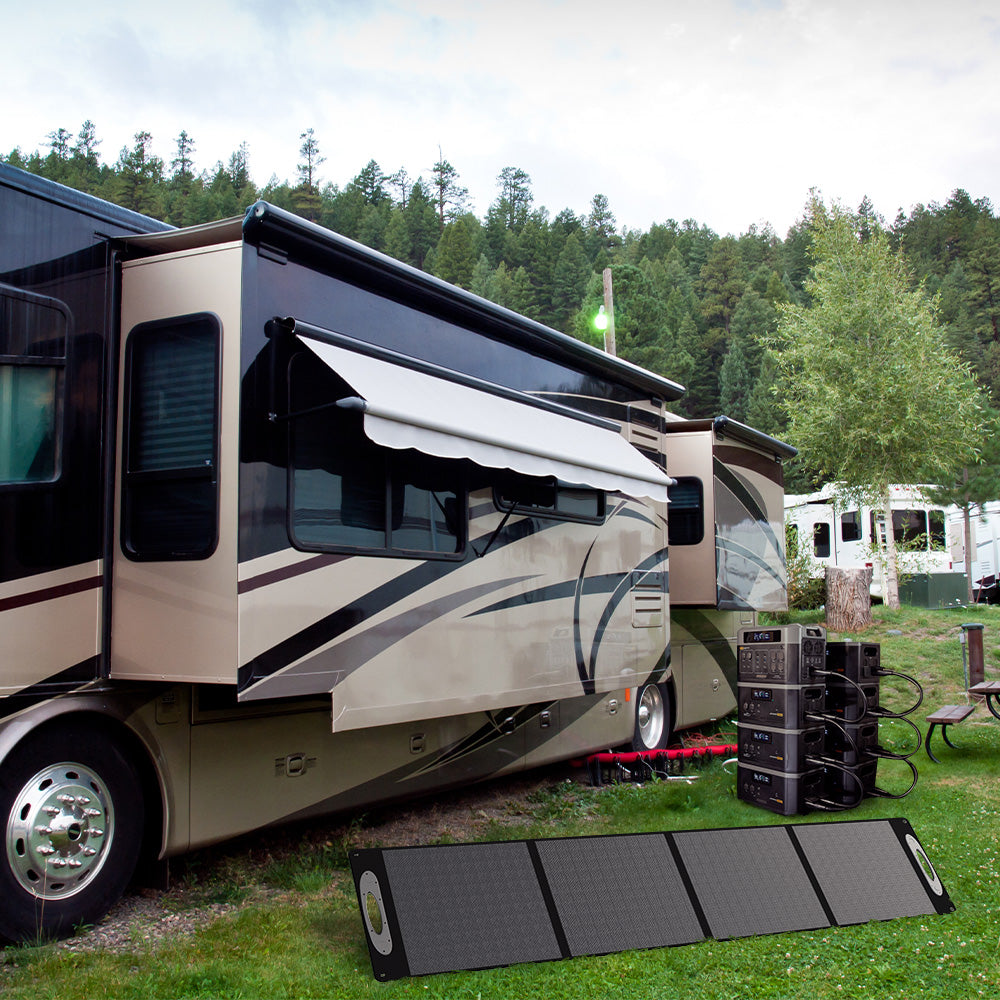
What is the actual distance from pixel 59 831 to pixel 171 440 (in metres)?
1.61

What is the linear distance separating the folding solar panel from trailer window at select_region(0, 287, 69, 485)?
198 cm

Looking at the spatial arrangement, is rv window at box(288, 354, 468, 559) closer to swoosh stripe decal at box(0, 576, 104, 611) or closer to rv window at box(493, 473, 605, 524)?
rv window at box(493, 473, 605, 524)

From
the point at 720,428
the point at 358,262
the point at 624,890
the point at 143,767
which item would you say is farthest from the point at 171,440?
the point at 720,428

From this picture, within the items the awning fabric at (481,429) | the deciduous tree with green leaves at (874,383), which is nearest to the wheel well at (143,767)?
the awning fabric at (481,429)

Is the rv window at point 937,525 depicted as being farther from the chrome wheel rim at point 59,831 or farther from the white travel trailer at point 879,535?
the chrome wheel rim at point 59,831

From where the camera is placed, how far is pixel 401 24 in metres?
Answer: 9.59

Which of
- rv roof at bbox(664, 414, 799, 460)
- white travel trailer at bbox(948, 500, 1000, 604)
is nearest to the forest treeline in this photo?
white travel trailer at bbox(948, 500, 1000, 604)

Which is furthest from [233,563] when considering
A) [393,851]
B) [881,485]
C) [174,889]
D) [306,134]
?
[306,134]

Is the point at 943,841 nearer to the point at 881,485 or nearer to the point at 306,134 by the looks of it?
the point at 881,485

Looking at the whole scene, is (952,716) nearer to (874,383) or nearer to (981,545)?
(874,383)

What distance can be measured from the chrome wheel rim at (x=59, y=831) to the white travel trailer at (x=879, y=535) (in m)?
15.4

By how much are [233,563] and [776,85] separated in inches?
409

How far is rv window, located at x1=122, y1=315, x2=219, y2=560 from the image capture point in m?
3.92

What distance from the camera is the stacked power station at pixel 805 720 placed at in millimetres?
5902
